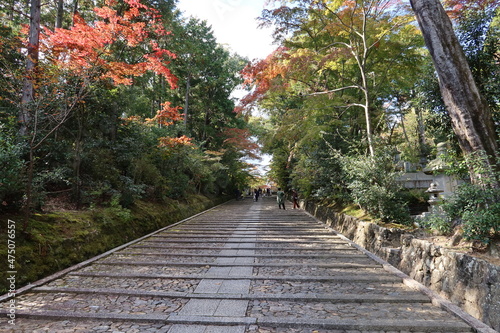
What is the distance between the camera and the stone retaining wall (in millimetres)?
3043

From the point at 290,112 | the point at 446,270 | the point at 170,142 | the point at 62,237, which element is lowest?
the point at 446,270

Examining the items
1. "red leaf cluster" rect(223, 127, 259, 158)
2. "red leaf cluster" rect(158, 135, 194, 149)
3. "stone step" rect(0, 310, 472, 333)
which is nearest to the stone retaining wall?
"stone step" rect(0, 310, 472, 333)

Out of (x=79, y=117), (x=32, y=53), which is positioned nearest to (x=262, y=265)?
(x=79, y=117)

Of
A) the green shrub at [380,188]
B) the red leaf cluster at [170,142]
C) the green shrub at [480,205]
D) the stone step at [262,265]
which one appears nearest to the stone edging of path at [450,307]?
the stone step at [262,265]

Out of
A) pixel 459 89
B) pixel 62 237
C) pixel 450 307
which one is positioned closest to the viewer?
pixel 450 307

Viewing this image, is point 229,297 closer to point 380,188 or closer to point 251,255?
point 251,255

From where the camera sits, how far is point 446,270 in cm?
384

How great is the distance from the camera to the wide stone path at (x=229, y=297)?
2873mm

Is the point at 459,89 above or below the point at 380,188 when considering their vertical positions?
above

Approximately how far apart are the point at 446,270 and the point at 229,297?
3343 millimetres

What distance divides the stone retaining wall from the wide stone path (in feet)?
1.32

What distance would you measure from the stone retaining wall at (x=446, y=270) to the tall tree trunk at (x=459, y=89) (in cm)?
144

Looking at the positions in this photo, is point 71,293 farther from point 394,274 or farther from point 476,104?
point 476,104

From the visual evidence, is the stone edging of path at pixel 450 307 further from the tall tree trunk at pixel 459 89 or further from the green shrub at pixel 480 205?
the tall tree trunk at pixel 459 89
